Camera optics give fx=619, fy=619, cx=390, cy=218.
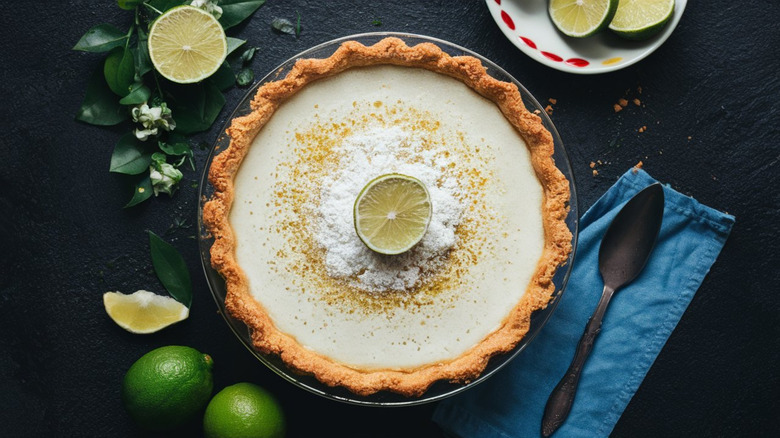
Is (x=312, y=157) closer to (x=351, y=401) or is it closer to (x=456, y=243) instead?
(x=456, y=243)

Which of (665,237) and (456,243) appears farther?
(665,237)

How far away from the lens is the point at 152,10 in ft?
9.95

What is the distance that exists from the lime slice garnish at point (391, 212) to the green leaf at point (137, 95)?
127 cm

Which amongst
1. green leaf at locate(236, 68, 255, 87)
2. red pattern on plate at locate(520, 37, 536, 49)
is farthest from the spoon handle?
green leaf at locate(236, 68, 255, 87)

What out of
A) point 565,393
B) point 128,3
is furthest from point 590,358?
point 128,3

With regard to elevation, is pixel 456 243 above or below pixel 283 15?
below

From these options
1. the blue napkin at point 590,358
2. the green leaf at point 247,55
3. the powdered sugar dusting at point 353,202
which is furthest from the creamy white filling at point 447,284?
the green leaf at point 247,55

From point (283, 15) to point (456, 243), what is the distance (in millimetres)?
1469

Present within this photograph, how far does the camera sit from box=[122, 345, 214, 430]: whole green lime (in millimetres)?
2752

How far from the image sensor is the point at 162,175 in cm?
299

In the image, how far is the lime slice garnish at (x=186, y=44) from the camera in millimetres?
2893

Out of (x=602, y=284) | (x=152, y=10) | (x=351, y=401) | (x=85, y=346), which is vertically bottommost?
(x=85, y=346)

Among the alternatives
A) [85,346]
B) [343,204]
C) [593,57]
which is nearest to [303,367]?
[343,204]

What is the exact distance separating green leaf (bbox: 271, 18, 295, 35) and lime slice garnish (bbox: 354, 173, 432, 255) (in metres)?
1.11
